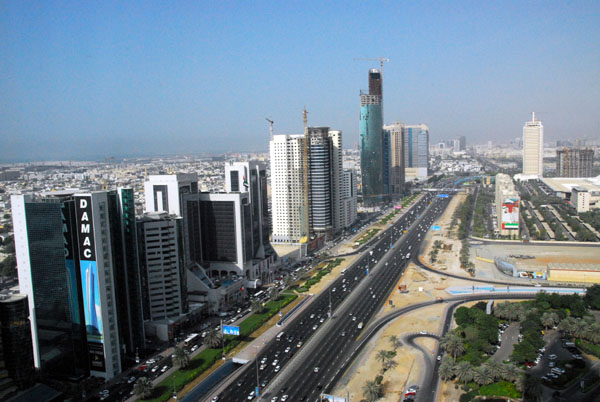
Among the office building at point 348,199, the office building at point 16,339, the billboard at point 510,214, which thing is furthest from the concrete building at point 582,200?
the office building at point 16,339

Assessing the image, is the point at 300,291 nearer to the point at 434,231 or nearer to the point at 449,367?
the point at 449,367

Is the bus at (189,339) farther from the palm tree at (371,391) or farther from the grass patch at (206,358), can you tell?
the palm tree at (371,391)

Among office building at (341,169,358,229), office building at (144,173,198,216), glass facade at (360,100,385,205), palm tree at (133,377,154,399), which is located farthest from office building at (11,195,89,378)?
glass facade at (360,100,385,205)

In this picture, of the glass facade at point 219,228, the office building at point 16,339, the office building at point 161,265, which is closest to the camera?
the office building at point 16,339

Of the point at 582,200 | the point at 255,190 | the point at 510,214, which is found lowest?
the point at 582,200

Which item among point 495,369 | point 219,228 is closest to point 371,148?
point 219,228

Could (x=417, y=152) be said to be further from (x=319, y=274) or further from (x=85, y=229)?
(x=85, y=229)

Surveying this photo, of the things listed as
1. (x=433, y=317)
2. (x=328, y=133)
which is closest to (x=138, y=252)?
(x=433, y=317)
